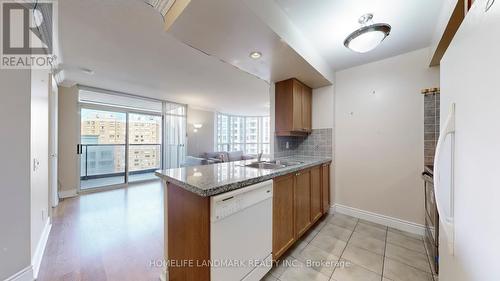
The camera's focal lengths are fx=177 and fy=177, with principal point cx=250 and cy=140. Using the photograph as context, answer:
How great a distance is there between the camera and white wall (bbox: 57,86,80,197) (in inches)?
148

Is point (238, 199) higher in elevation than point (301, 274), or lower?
higher

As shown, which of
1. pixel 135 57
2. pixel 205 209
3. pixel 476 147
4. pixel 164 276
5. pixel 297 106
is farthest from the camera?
pixel 297 106

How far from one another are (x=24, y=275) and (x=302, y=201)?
8.44 feet

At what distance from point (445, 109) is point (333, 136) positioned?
Result: 1960 mm

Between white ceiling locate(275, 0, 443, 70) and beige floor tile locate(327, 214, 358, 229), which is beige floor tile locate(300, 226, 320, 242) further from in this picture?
white ceiling locate(275, 0, 443, 70)

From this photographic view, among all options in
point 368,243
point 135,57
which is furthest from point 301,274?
point 135,57

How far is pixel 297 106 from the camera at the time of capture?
2.71 metres

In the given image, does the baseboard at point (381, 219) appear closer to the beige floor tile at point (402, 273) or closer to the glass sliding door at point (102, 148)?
the beige floor tile at point (402, 273)

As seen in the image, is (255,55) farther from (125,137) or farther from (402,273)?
(125,137)

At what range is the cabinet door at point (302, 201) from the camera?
196cm

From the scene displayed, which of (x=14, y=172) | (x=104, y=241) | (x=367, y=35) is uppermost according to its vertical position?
(x=367, y=35)

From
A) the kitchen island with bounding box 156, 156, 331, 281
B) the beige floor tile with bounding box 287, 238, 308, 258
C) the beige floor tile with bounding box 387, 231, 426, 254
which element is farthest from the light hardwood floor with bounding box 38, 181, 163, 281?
the beige floor tile with bounding box 387, 231, 426, 254

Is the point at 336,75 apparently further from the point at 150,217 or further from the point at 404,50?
the point at 150,217

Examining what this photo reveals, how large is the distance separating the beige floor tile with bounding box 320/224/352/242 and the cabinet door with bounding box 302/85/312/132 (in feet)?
4.87
